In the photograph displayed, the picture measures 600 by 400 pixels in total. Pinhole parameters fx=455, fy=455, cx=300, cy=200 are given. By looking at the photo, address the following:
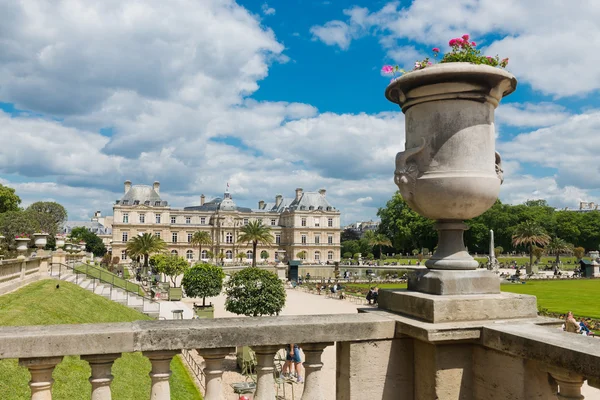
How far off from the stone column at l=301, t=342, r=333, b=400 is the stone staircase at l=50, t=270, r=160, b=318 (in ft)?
67.3

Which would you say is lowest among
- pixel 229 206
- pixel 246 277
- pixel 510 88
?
pixel 246 277

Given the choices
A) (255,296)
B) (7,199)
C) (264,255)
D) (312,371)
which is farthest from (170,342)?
(264,255)

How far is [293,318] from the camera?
305 cm

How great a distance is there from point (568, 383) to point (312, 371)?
1.48 m

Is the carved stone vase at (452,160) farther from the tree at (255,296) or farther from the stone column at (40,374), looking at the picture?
the tree at (255,296)

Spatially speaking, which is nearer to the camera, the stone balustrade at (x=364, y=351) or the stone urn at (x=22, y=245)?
the stone balustrade at (x=364, y=351)

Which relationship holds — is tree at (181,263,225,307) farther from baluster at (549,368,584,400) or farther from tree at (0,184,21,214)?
tree at (0,184,21,214)

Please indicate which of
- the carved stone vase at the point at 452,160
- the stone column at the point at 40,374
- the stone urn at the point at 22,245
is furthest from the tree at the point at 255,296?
the stone column at the point at 40,374

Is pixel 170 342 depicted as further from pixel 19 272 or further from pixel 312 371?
pixel 19 272

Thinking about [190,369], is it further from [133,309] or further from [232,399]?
[133,309]

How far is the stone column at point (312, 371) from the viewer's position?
9.65ft

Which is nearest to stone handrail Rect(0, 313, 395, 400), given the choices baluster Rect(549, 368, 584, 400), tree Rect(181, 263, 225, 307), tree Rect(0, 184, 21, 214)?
baluster Rect(549, 368, 584, 400)

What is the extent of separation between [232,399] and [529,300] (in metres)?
9.60

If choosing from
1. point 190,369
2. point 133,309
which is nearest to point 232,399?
point 190,369
